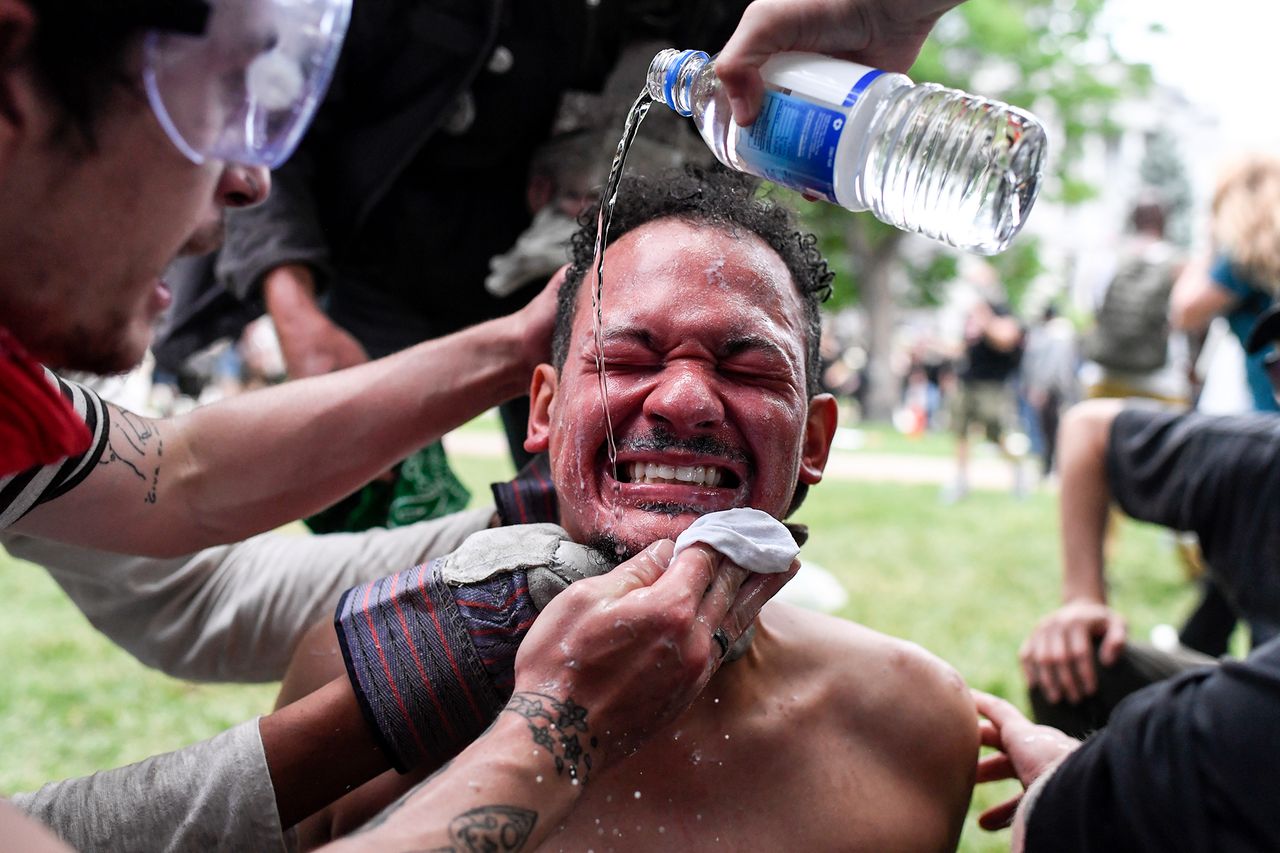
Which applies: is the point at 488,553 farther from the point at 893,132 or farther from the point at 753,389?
the point at 893,132

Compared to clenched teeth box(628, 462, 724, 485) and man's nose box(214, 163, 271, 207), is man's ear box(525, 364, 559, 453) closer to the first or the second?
clenched teeth box(628, 462, 724, 485)

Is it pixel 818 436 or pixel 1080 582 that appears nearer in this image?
pixel 818 436

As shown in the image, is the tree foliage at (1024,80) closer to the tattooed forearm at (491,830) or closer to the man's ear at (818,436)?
the man's ear at (818,436)

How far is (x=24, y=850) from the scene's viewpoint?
1088 millimetres

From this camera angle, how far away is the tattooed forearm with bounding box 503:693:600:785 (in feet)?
4.71

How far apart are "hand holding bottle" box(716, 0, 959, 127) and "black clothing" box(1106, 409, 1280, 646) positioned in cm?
167

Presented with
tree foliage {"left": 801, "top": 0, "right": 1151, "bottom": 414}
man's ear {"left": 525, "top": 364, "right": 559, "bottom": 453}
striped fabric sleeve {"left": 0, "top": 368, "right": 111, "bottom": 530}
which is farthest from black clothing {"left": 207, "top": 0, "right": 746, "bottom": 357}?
tree foliage {"left": 801, "top": 0, "right": 1151, "bottom": 414}

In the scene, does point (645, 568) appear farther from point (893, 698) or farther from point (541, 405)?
point (893, 698)

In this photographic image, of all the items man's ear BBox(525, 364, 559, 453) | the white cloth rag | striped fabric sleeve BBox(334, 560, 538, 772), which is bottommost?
striped fabric sleeve BBox(334, 560, 538, 772)

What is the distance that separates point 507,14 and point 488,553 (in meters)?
1.71

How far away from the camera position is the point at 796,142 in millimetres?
Result: 1651

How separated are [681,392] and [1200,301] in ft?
11.7

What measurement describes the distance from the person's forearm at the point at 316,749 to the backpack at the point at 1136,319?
20.7ft

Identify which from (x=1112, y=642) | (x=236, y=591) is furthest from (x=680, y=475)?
(x=1112, y=642)
